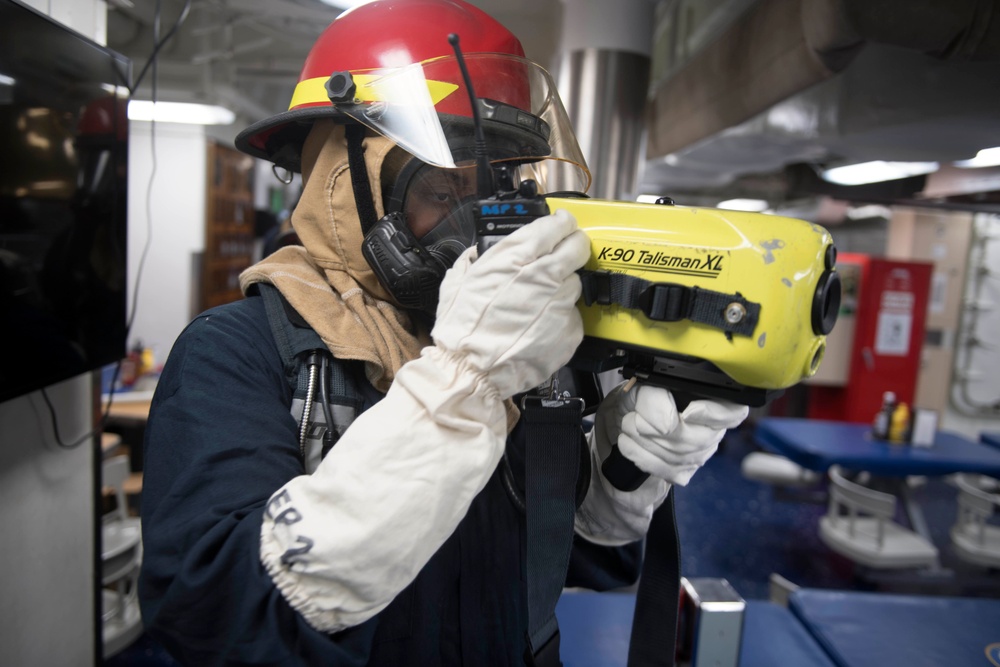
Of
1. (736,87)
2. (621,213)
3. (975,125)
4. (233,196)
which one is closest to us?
(621,213)

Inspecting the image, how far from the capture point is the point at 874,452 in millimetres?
4312

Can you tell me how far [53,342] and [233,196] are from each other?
5780 millimetres

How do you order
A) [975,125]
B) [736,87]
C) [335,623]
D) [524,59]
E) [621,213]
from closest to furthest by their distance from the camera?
[335,623] → [621,213] → [524,59] → [975,125] → [736,87]

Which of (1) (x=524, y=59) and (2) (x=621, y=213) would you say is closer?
(2) (x=621, y=213)

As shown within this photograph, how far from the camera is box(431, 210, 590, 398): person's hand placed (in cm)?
87

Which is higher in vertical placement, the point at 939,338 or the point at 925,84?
the point at 925,84

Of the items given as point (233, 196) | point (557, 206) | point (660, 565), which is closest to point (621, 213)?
point (557, 206)

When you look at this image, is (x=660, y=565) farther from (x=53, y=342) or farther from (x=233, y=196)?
(x=233, y=196)

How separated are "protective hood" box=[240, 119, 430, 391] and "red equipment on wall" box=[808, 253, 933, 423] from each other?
664 cm

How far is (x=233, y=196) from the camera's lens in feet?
23.1

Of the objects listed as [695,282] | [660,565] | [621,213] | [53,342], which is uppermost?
[621,213]

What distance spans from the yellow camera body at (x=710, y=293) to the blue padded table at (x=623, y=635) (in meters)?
1.12

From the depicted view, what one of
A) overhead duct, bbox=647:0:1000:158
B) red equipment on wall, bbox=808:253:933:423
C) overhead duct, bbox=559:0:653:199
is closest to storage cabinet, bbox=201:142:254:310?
overhead duct, bbox=559:0:653:199

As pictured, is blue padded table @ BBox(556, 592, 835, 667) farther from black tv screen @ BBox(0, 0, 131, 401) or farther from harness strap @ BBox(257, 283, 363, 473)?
black tv screen @ BBox(0, 0, 131, 401)
